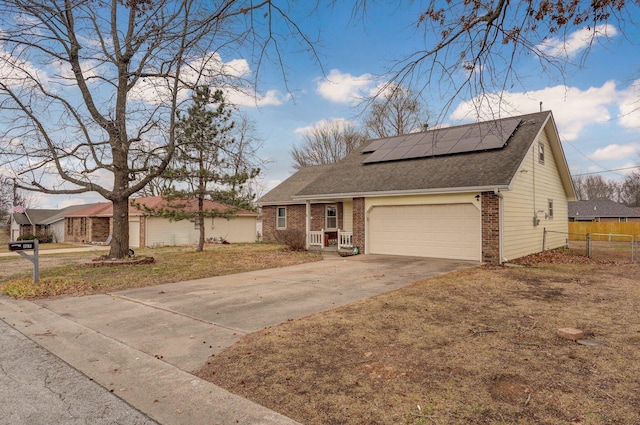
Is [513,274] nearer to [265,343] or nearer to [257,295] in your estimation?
[257,295]

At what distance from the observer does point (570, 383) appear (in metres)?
3.46

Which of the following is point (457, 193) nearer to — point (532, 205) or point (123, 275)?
point (532, 205)

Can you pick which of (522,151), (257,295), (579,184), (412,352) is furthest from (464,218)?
(579,184)

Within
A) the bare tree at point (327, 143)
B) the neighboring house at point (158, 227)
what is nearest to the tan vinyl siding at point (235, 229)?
the neighboring house at point (158, 227)

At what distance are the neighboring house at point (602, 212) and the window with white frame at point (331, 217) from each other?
1411 inches

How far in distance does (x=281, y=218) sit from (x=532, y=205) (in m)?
13.5

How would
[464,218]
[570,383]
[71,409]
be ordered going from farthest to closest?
[464,218] < [570,383] < [71,409]

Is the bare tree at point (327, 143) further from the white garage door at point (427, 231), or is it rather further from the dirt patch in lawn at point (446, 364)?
the dirt patch in lawn at point (446, 364)

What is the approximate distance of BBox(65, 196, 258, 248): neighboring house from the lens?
25.1 metres

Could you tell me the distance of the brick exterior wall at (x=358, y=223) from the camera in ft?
50.6

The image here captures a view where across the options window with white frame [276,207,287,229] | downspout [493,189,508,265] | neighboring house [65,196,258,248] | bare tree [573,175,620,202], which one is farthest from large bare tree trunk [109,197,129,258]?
bare tree [573,175,620,202]

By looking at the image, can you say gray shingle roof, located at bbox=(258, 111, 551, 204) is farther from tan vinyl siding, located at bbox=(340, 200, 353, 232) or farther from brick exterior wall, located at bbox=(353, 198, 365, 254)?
tan vinyl siding, located at bbox=(340, 200, 353, 232)

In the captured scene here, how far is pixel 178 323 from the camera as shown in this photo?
577 cm

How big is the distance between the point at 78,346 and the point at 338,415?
3701mm
